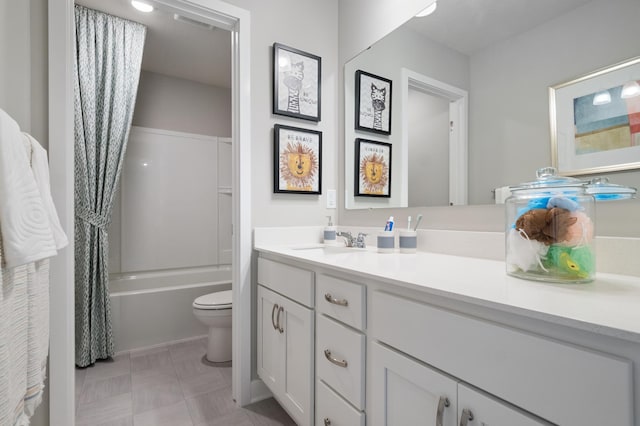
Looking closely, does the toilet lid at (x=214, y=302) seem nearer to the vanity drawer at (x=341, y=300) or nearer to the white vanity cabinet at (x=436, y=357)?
the white vanity cabinet at (x=436, y=357)

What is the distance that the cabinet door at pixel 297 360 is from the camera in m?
1.17

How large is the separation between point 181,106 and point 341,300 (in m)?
2.96

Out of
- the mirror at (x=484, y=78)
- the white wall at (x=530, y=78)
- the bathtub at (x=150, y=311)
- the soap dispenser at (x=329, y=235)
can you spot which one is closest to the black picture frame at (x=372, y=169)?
the mirror at (x=484, y=78)

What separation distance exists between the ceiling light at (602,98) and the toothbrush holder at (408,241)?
764 mm

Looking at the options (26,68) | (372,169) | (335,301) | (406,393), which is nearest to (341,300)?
(335,301)

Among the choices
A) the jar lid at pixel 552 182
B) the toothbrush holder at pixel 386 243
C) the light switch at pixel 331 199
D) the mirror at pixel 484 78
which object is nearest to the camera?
the jar lid at pixel 552 182

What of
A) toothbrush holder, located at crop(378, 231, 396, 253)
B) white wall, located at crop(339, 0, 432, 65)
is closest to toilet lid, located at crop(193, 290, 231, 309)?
toothbrush holder, located at crop(378, 231, 396, 253)

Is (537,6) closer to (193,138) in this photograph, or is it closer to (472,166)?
A: (472,166)

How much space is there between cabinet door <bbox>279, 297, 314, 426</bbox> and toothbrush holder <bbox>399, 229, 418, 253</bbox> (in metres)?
0.53

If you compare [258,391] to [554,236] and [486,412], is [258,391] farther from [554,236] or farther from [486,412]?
[554,236]

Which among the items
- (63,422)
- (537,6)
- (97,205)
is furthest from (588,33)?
(97,205)

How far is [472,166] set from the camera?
1.26m

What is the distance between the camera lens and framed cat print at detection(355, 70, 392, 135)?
1685 millimetres

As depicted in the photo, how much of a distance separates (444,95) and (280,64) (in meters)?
0.94
